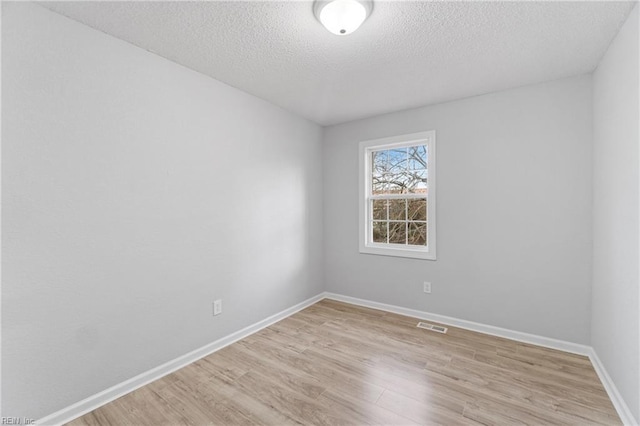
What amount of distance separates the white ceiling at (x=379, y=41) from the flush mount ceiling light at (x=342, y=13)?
0.24 feet

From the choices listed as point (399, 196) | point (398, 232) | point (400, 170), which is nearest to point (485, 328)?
point (398, 232)

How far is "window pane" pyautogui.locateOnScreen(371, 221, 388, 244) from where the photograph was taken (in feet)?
12.0

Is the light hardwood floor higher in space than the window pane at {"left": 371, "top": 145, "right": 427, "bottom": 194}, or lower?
lower

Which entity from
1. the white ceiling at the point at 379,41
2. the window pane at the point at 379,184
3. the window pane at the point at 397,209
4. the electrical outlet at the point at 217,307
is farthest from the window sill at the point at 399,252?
the electrical outlet at the point at 217,307

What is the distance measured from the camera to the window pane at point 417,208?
334cm

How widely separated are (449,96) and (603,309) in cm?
225

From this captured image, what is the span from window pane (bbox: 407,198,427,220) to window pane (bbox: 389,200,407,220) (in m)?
0.06

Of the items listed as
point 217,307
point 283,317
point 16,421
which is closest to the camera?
point 16,421

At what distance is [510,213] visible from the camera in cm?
275

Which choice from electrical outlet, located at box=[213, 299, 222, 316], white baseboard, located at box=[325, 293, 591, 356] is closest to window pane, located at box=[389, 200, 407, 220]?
white baseboard, located at box=[325, 293, 591, 356]

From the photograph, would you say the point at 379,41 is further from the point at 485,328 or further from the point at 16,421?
the point at 16,421

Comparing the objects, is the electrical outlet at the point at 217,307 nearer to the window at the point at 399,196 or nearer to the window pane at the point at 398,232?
the window at the point at 399,196

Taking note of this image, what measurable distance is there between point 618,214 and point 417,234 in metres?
1.75

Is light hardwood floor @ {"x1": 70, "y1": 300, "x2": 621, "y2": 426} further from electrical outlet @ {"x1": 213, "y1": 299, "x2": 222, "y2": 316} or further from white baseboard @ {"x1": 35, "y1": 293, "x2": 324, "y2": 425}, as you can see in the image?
electrical outlet @ {"x1": 213, "y1": 299, "x2": 222, "y2": 316}
